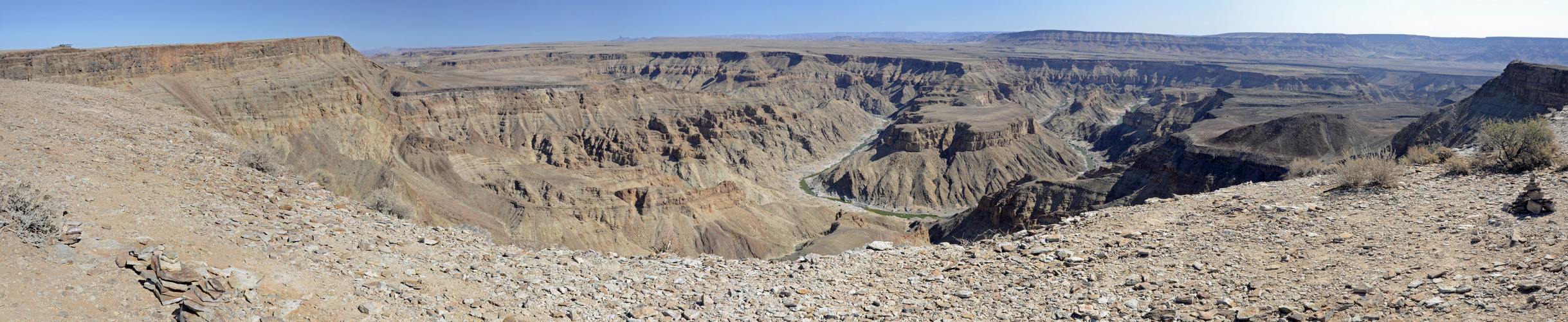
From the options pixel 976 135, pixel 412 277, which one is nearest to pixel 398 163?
pixel 412 277

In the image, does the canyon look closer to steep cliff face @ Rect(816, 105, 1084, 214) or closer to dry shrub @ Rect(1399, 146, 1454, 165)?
steep cliff face @ Rect(816, 105, 1084, 214)

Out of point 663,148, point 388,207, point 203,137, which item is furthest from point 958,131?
point 203,137

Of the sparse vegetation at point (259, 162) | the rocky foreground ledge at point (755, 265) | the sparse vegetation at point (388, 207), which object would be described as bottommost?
the sparse vegetation at point (388, 207)

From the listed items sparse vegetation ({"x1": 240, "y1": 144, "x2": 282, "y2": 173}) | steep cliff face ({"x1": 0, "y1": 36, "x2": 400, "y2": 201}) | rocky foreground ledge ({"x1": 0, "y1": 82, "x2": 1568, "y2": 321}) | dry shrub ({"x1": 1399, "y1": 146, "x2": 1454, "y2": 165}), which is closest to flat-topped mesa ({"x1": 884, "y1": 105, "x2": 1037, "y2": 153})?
steep cliff face ({"x1": 0, "y1": 36, "x2": 400, "y2": 201})

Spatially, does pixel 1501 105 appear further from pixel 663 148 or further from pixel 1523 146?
pixel 663 148

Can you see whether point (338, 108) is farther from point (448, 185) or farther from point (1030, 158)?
point (1030, 158)

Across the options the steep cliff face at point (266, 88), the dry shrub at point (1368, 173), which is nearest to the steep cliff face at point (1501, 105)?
the dry shrub at point (1368, 173)

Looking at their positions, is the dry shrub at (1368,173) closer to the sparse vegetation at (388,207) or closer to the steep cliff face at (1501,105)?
the sparse vegetation at (388,207)
